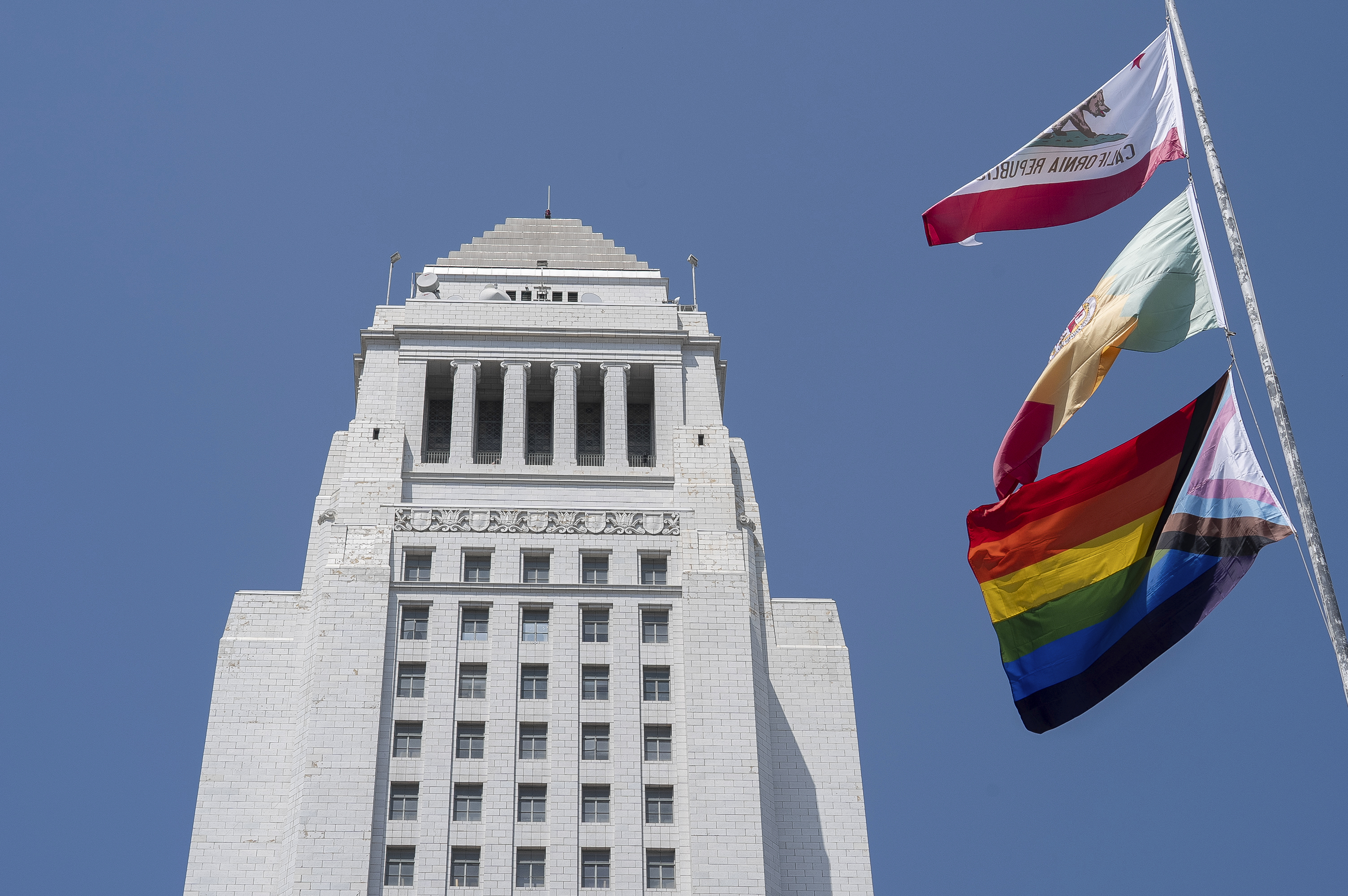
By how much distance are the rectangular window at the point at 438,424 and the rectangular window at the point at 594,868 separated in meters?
21.1

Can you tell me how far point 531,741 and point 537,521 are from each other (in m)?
9.41

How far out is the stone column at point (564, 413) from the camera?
240 feet

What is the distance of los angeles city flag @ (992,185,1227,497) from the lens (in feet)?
126

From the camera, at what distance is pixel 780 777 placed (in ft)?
216

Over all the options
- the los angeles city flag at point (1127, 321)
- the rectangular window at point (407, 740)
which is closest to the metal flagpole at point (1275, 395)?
the los angeles city flag at point (1127, 321)

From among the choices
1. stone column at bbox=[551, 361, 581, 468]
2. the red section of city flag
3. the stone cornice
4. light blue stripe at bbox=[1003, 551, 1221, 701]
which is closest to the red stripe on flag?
light blue stripe at bbox=[1003, 551, 1221, 701]

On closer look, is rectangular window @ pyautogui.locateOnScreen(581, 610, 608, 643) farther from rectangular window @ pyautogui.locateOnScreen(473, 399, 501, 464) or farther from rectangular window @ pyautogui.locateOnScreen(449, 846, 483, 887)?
rectangular window @ pyautogui.locateOnScreen(473, 399, 501, 464)

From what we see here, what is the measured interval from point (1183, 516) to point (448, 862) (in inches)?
1252

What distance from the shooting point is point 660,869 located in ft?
200

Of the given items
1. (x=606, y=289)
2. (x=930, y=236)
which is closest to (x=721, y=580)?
(x=606, y=289)

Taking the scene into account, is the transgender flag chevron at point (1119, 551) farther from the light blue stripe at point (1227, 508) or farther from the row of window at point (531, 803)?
the row of window at point (531, 803)

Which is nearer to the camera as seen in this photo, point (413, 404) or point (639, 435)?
point (413, 404)

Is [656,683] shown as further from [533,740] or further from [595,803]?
[595,803]

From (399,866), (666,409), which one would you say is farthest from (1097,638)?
(666,409)
